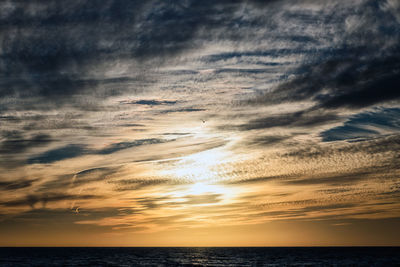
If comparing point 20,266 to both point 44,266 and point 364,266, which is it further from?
point 364,266

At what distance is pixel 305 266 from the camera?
87.6m

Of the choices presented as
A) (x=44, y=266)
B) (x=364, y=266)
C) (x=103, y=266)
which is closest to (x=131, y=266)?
(x=103, y=266)

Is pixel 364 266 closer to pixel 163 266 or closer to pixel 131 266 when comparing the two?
pixel 163 266

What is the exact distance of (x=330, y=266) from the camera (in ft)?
289

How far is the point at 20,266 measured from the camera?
292ft

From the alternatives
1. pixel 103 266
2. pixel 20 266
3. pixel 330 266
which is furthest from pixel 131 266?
pixel 330 266

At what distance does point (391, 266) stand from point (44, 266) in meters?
88.9

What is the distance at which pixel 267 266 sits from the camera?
86.8 metres

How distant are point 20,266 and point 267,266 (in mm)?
63434

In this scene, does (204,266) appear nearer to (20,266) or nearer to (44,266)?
(44,266)

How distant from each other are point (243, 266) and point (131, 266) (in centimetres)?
2817

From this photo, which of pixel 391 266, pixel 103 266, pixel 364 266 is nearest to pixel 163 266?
pixel 103 266

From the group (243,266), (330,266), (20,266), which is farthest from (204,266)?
(20,266)

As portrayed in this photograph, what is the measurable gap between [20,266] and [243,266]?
188ft
